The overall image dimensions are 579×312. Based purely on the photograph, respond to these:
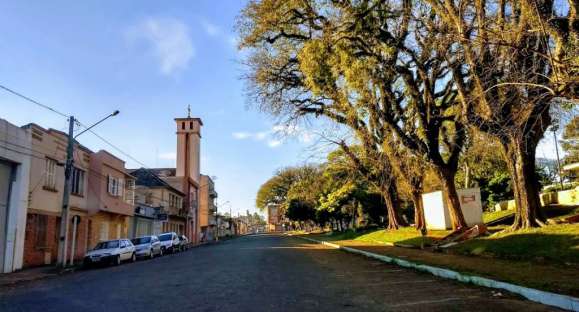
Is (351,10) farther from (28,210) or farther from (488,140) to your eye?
(28,210)

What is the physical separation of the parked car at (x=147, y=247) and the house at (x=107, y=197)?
2.61 meters

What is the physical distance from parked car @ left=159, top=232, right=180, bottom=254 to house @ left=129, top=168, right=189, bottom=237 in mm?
4466

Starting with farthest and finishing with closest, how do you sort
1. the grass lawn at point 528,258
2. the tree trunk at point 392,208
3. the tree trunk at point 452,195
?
the tree trunk at point 392,208 < the tree trunk at point 452,195 < the grass lawn at point 528,258

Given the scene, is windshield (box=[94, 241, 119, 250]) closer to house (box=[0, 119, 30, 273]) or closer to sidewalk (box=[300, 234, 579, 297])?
house (box=[0, 119, 30, 273])

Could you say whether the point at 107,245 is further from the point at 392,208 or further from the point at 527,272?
the point at 527,272

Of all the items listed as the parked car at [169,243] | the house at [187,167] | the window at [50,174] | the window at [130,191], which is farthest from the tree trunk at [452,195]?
the house at [187,167]

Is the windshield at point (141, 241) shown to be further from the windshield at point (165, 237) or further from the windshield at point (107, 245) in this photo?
the windshield at point (107, 245)

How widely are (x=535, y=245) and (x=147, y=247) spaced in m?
22.7

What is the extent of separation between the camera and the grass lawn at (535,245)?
13562 mm

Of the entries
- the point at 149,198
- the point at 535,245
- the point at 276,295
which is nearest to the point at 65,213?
the point at 276,295

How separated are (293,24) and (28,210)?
48.0ft

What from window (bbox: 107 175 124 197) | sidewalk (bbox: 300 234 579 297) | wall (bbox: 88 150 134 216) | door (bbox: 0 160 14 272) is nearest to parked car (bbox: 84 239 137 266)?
door (bbox: 0 160 14 272)

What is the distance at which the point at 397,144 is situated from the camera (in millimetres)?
24891

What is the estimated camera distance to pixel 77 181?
27781mm
